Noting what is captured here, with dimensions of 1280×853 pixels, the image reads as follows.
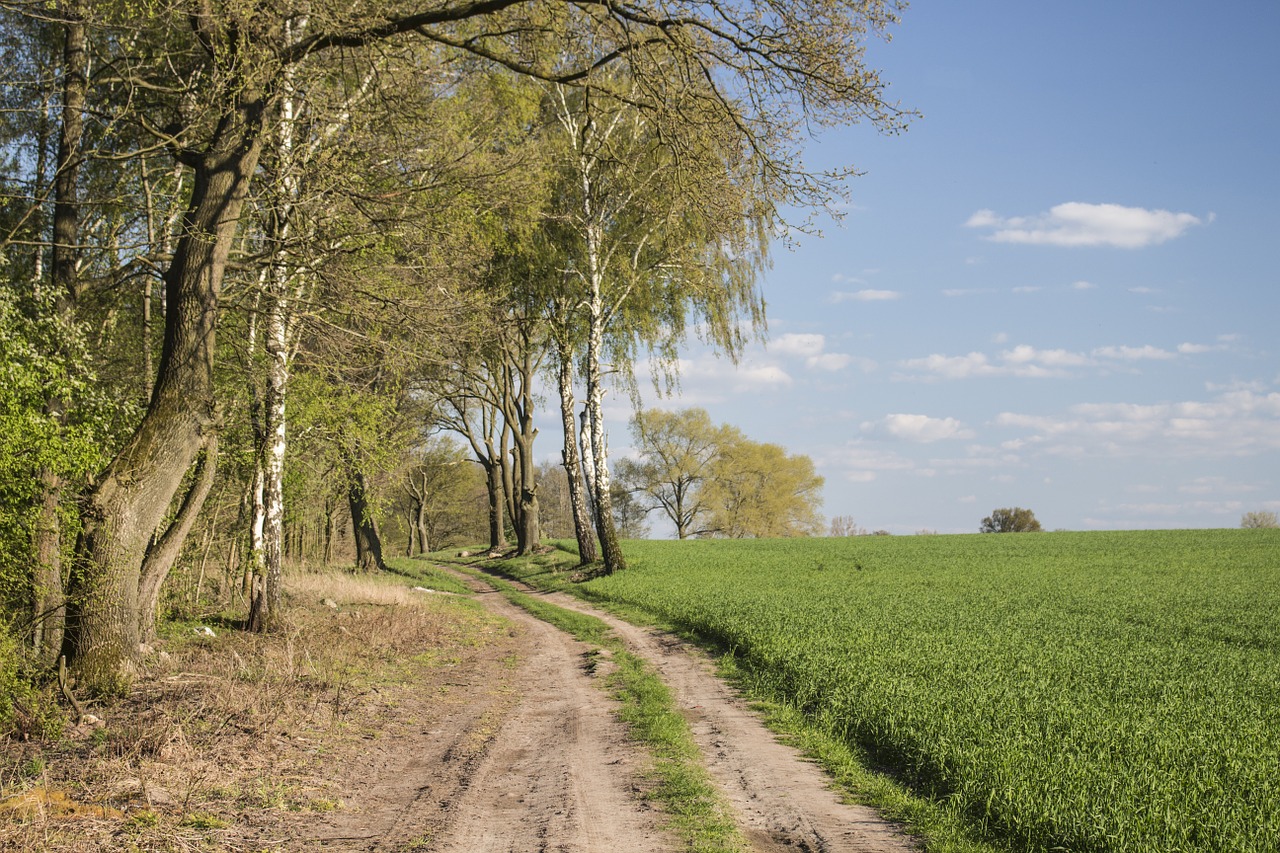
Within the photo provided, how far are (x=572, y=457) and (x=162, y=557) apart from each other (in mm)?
15522

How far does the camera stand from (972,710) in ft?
26.6

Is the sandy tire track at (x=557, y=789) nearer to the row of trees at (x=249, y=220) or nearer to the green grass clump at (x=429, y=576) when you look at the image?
the row of trees at (x=249, y=220)

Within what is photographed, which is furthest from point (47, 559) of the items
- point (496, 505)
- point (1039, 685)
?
point (496, 505)

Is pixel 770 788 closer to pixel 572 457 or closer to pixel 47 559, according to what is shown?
pixel 47 559

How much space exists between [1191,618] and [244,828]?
18.0 m

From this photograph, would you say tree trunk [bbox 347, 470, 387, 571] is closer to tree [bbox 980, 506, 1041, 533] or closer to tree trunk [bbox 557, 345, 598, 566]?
tree trunk [bbox 557, 345, 598, 566]

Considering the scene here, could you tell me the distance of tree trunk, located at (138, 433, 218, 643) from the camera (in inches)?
422

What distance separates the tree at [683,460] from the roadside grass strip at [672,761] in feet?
193

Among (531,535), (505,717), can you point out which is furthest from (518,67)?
(531,535)

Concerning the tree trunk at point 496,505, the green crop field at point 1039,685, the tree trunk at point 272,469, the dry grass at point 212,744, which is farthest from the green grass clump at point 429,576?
the dry grass at point 212,744

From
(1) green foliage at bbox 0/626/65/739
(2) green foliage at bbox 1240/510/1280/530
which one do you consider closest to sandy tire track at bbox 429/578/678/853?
(1) green foliage at bbox 0/626/65/739

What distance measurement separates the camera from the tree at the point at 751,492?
237 feet

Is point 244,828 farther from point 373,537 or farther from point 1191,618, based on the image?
point 373,537

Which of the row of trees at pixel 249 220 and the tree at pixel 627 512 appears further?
the tree at pixel 627 512
